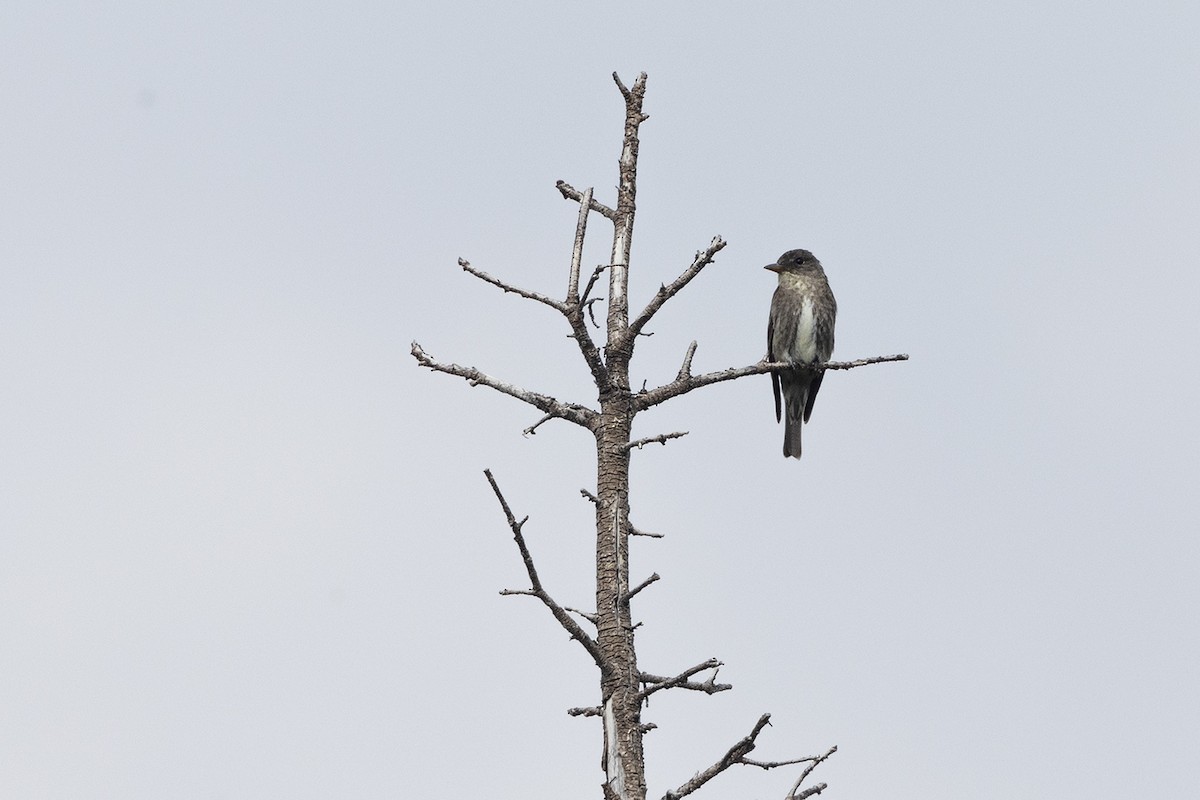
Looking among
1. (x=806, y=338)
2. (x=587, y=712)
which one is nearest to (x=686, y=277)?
(x=587, y=712)

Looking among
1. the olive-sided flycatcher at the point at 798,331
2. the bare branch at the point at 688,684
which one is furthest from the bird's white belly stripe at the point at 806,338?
the bare branch at the point at 688,684

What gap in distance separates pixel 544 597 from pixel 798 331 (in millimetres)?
6543

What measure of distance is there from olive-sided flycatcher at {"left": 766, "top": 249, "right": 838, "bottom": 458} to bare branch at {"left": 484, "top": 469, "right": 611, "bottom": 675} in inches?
233

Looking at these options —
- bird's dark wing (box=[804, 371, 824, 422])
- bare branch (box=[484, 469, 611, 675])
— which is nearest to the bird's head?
bird's dark wing (box=[804, 371, 824, 422])

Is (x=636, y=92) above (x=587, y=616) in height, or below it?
above

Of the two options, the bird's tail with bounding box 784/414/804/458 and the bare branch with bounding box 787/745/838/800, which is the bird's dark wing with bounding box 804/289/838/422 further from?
the bare branch with bounding box 787/745/838/800

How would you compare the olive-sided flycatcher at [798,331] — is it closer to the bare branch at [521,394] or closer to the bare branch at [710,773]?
the bare branch at [521,394]

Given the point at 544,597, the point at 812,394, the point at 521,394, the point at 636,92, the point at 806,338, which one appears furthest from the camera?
the point at 812,394

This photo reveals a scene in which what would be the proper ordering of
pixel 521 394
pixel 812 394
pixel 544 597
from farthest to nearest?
pixel 812 394 < pixel 521 394 < pixel 544 597

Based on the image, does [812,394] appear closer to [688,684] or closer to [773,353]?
[773,353]

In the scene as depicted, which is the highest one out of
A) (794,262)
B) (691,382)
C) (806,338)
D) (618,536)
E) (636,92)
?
(794,262)

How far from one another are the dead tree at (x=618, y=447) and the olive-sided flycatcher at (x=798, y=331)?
13.7 feet

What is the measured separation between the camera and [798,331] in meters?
12.9

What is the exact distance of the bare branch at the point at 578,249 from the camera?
7.96 metres
